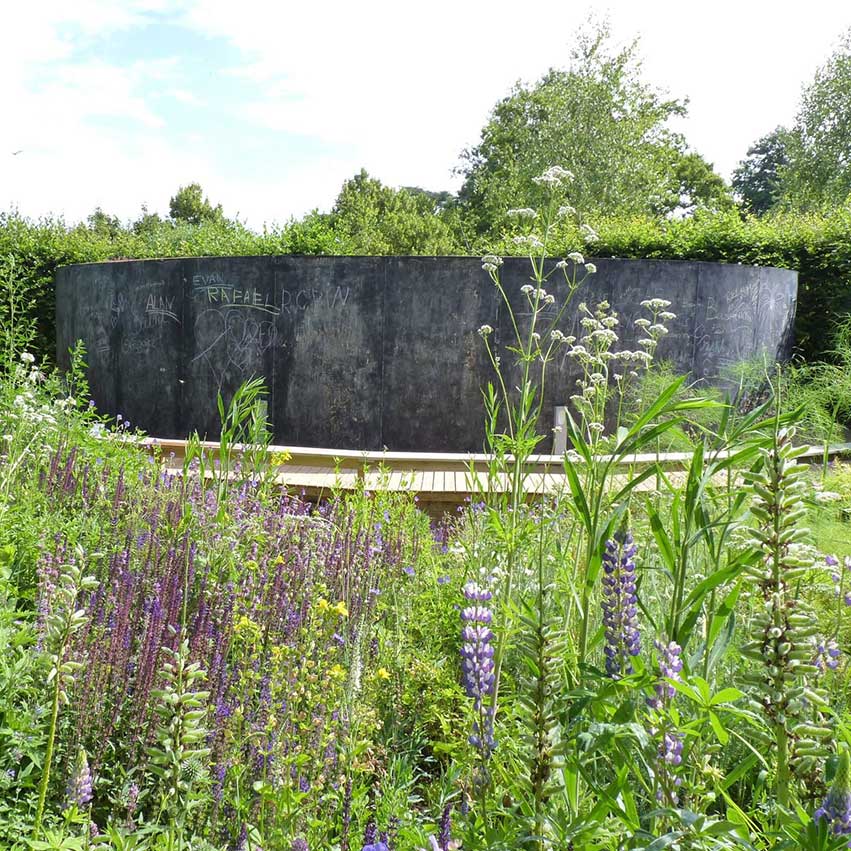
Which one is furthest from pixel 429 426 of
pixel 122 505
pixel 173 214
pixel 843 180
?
pixel 173 214

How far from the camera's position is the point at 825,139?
37.8 meters

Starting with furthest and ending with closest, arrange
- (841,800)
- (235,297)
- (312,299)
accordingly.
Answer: (235,297), (312,299), (841,800)

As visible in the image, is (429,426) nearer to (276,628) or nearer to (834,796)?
(276,628)

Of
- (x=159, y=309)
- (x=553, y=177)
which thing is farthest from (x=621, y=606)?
(x=159, y=309)

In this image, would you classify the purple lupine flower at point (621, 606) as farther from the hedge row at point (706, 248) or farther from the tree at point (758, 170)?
the tree at point (758, 170)

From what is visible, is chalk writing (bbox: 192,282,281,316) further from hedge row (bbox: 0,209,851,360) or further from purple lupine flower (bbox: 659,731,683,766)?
purple lupine flower (bbox: 659,731,683,766)

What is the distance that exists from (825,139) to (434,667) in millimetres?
41629

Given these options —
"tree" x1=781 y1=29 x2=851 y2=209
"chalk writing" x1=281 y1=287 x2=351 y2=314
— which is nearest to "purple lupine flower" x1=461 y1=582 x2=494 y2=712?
"chalk writing" x1=281 y1=287 x2=351 y2=314

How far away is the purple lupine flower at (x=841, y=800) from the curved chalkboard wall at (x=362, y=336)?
9.40 m

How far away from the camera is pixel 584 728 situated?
1.21 metres

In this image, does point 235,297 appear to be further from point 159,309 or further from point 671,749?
point 671,749

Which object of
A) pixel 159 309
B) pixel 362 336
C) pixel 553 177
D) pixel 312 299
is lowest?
pixel 362 336

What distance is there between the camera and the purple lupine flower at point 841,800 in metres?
0.83

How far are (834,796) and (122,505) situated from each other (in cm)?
368
